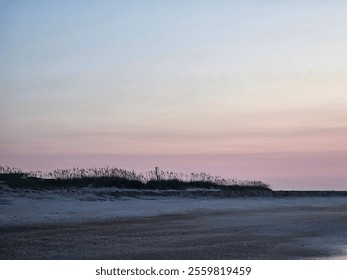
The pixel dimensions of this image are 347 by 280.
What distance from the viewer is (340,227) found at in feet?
64.1

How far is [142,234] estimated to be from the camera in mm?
16625

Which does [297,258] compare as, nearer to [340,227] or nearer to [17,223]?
[340,227]

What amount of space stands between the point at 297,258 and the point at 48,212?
1264 cm

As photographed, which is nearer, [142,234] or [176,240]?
[176,240]

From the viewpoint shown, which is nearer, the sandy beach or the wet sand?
the wet sand

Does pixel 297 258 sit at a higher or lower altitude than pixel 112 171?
lower

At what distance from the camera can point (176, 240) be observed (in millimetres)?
15188

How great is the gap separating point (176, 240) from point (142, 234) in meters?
1.68

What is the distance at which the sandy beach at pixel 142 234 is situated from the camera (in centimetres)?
1304

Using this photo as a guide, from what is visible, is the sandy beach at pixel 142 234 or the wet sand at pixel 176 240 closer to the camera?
the wet sand at pixel 176 240

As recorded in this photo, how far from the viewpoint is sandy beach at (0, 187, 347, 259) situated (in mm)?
13039

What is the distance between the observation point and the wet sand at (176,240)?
1285cm
